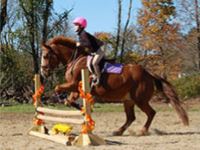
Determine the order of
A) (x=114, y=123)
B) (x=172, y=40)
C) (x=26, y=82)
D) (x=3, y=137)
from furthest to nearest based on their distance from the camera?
(x=172, y=40)
(x=26, y=82)
(x=114, y=123)
(x=3, y=137)

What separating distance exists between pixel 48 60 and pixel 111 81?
140 centimetres

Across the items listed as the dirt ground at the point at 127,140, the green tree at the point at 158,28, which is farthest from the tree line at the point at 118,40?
the dirt ground at the point at 127,140

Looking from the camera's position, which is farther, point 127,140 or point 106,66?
point 106,66

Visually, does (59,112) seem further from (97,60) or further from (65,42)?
(65,42)

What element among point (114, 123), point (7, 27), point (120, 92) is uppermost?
point (7, 27)

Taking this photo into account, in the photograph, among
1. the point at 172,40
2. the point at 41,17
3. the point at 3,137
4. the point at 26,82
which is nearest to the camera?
the point at 3,137

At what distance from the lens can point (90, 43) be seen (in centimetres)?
997

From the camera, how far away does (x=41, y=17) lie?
109 ft

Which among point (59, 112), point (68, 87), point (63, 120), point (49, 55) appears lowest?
point (63, 120)

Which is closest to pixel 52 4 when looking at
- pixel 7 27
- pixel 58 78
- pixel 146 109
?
pixel 7 27

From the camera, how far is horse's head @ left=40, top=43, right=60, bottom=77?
10.4m

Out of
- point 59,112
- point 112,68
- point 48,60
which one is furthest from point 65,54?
point 59,112

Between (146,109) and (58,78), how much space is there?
64.2ft

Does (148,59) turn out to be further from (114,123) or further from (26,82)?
(114,123)
